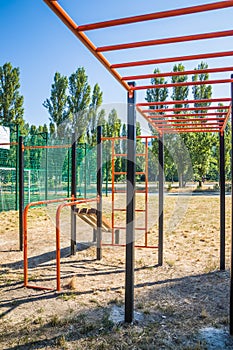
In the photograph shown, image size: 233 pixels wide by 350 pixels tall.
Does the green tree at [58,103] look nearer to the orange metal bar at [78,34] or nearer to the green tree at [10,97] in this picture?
the green tree at [10,97]

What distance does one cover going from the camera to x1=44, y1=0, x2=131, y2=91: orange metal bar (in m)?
1.64

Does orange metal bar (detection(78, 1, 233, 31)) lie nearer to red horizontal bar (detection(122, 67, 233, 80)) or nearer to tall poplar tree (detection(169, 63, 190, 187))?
red horizontal bar (detection(122, 67, 233, 80))

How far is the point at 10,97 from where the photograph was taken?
2288 cm

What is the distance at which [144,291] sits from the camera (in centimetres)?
353

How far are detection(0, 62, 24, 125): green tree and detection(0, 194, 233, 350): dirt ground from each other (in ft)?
60.4

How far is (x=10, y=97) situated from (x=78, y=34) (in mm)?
22844

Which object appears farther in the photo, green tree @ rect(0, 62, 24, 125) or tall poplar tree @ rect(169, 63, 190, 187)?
green tree @ rect(0, 62, 24, 125)

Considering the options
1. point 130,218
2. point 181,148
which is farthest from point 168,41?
point 181,148

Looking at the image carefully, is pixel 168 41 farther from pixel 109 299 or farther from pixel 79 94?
pixel 79 94

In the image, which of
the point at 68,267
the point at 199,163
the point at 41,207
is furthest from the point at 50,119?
the point at 68,267

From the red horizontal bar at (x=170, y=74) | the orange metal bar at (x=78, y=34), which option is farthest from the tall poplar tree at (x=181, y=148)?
the orange metal bar at (x=78, y=34)

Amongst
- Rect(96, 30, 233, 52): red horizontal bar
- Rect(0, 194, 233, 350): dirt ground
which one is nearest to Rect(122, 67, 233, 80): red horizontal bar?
Rect(96, 30, 233, 52): red horizontal bar

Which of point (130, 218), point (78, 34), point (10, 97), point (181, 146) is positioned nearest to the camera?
point (78, 34)

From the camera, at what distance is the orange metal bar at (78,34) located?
5.40 feet
